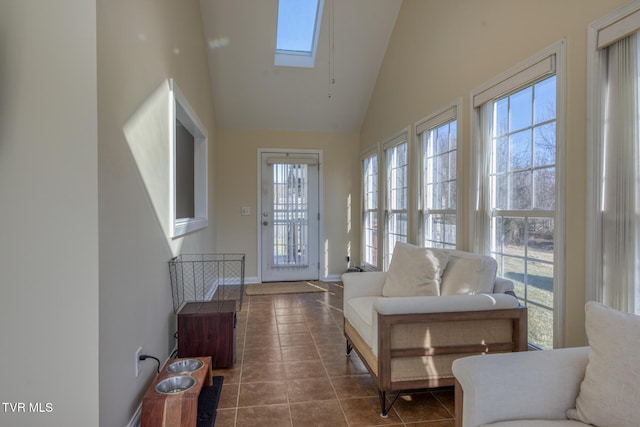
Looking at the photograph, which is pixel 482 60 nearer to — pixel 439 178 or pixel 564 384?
pixel 439 178

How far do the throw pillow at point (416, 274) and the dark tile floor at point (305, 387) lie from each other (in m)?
0.61

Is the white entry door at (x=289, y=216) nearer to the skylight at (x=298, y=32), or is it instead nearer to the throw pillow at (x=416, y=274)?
the skylight at (x=298, y=32)

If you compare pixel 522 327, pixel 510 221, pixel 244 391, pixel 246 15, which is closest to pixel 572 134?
pixel 510 221

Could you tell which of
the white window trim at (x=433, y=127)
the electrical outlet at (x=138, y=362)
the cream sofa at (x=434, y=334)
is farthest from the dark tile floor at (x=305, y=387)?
the white window trim at (x=433, y=127)

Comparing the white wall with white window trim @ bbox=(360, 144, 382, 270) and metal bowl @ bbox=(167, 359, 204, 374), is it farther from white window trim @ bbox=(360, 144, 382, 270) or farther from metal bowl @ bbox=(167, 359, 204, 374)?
white window trim @ bbox=(360, 144, 382, 270)

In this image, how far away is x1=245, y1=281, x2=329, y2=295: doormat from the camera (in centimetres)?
475

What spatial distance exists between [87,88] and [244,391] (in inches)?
73.1

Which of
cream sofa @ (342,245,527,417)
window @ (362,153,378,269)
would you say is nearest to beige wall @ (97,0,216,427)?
cream sofa @ (342,245,527,417)

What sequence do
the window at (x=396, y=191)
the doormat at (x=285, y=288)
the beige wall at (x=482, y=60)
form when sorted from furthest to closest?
1. the doormat at (x=285, y=288)
2. the window at (x=396, y=191)
3. the beige wall at (x=482, y=60)

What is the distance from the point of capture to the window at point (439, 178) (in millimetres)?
2893

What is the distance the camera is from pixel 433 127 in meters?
3.12

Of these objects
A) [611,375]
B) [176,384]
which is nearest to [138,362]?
[176,384]

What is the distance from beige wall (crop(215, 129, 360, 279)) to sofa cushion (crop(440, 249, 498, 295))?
331 centimetres

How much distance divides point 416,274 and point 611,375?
1.26 m
